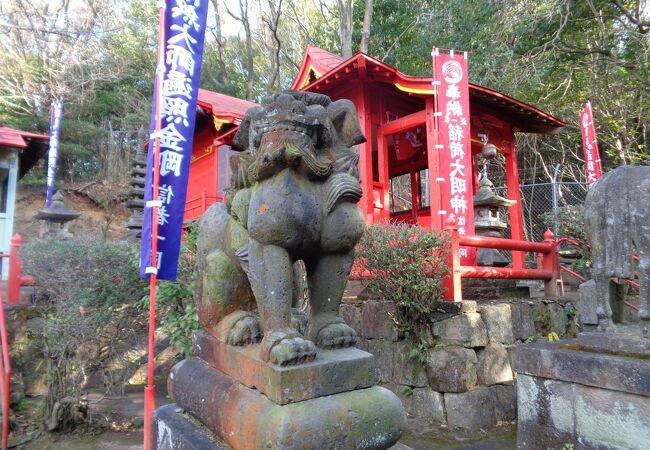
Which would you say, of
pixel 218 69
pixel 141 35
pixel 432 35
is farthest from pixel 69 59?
pixel 432 35

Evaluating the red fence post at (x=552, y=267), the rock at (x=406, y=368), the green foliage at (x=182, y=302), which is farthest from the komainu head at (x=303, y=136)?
the red fence post at (x=552, y=267)

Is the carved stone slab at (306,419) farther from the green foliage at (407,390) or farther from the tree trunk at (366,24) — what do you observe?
the tree trunk at (366,24)

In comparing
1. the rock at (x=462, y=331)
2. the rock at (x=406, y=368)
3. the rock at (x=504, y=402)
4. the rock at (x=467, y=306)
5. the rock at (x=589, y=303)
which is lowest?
the rock at (x=504, y=402)

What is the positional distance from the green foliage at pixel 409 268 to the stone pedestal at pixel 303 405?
2.64 m

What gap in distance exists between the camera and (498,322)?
15.5ft

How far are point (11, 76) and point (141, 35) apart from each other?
5181mm

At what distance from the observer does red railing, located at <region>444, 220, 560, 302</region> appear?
4633mm

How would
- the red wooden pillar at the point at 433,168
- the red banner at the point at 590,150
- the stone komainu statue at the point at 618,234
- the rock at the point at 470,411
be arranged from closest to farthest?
the stone komainu statue at the point at 618,234
the rock at the point at 470,411
the red wooden pillar at the point at 433,168
the red banner at the point at 590,150

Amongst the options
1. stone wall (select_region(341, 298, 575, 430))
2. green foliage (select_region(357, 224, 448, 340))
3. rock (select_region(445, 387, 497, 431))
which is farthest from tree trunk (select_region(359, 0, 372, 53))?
rock (select_region(445, 387, 497, 431))

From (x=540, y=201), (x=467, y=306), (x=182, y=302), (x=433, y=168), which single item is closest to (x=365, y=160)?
(x=433, y=168)

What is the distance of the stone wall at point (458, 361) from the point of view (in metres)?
4.28

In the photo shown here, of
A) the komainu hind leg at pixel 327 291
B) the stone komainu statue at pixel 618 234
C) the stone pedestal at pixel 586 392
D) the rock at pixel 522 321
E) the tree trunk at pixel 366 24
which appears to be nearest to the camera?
the komainu hind leg at pixel 327 291

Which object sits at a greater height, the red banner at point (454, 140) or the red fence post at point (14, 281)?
the red banner at point (454, 140)

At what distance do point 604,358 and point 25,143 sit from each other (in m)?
12.3
